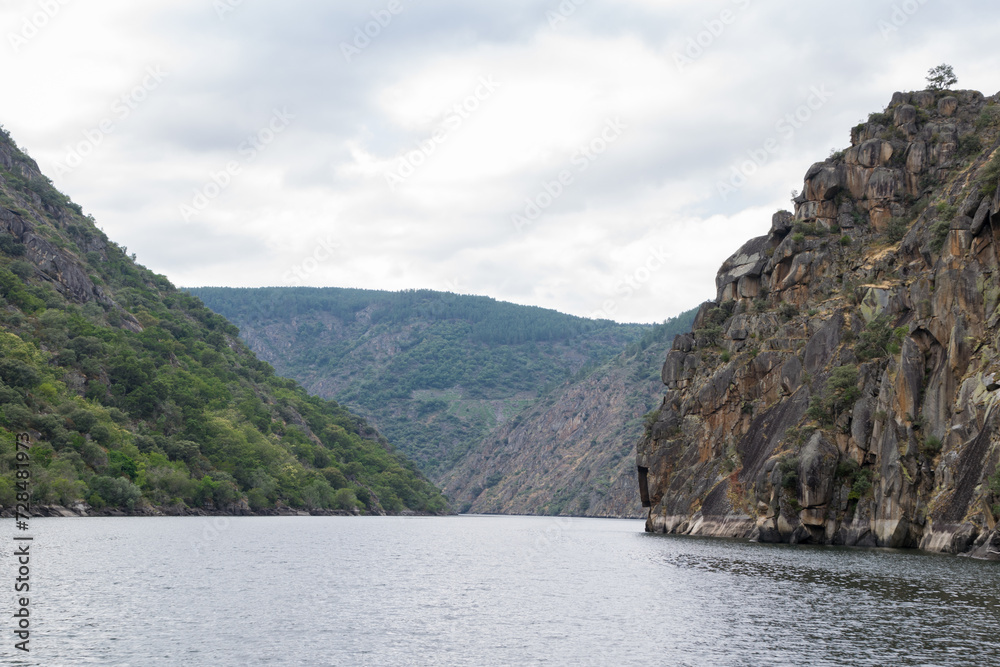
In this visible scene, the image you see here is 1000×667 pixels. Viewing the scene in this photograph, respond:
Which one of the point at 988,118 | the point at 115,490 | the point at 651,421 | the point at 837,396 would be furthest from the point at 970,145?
the point at 115,490

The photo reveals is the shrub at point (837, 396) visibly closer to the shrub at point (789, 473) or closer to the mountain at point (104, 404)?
the shrub at point (789, 473)

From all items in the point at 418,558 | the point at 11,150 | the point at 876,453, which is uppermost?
the point at 11,150

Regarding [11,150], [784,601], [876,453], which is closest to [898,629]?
[784,601]

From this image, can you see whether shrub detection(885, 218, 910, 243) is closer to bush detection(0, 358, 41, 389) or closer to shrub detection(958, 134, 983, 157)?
shrub detection(958, 134, 983, 157)

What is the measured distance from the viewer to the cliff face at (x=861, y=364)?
3155 inches

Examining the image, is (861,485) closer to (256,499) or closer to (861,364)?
(861,364)

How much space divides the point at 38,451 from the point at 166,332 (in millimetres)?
78336

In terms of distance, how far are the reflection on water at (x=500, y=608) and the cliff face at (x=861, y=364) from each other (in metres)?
10.1

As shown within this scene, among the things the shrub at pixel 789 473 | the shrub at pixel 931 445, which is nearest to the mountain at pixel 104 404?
the shrub at pixel 789 473

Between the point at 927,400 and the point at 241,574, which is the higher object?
the point at 927,400

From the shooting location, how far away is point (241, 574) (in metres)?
59.4

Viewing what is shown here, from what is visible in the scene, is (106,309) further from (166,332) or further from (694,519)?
(694,519)

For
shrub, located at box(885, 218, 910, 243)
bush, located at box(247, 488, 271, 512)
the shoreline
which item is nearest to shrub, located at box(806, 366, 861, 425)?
shrub, located at box(885, 218, 910, 243)

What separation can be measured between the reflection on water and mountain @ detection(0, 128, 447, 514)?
162 ft
